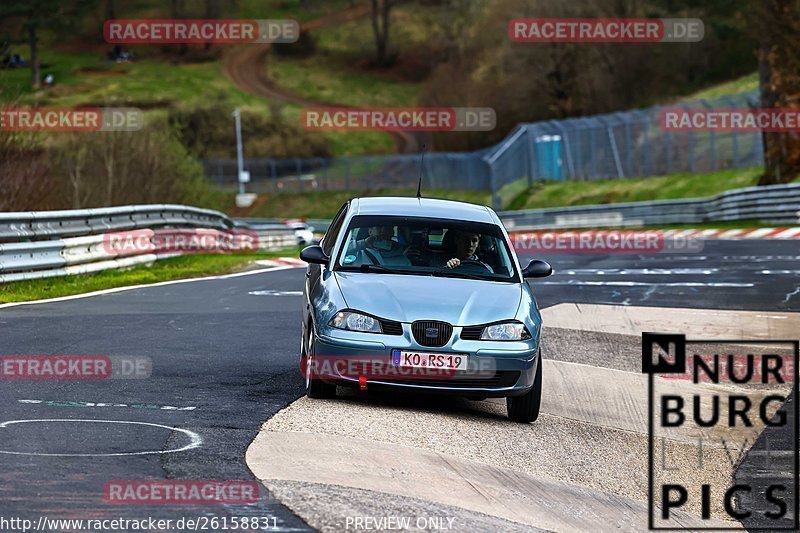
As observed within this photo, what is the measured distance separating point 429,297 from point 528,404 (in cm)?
111

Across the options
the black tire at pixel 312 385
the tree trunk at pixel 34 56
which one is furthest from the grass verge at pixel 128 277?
the tree trunk at pixel 34 56

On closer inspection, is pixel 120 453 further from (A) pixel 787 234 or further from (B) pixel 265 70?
(B) pixel 265 70

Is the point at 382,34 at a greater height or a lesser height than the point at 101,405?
greater

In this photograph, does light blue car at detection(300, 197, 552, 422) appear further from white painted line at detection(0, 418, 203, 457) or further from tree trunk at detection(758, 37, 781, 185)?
tree trunk at detection(758, 37, 781, 185)

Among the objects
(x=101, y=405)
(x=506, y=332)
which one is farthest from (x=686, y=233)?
(x=101, y=405)

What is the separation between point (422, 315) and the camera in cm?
974

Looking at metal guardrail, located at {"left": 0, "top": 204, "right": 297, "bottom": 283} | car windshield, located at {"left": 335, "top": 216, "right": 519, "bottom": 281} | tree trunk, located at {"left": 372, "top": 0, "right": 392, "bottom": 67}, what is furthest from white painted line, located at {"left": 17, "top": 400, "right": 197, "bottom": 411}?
tree trunk, located at {"left": 372, "top": 0, "right": 392, "bottom": 67}

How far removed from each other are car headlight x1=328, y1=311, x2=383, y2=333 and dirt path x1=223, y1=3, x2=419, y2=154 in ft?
308

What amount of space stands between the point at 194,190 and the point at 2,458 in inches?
1839

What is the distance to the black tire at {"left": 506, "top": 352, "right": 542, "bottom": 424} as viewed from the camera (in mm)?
10156

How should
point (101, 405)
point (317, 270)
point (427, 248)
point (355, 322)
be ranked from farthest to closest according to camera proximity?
point (317, 270)
point (427, 248)
point (355, 322)
point (101, 405)

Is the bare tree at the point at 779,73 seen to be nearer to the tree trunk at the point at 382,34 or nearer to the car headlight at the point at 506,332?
the car headlight at the point at 506,332

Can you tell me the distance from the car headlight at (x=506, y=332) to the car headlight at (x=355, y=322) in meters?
0.78

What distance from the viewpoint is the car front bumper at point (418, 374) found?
9.69 meters
